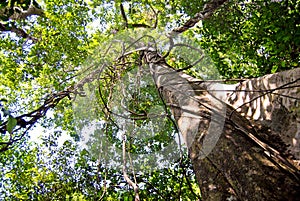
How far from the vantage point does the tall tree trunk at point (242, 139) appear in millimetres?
1370

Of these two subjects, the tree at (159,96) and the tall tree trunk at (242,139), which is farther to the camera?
the tree at (159,96)

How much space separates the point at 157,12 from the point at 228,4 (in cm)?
203

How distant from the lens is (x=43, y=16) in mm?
7438

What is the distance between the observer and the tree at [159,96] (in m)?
1.77

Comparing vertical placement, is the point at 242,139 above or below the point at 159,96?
below

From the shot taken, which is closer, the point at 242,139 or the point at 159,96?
the point at 242,139

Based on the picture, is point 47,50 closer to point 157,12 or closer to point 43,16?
point 43,16

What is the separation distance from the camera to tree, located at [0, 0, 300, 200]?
1.77 metres

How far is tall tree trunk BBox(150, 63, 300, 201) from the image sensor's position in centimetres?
137

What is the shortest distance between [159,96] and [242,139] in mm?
1637

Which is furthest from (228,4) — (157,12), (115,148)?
(115,148)

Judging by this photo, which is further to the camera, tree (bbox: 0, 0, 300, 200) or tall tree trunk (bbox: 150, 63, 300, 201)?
tree (bbox: 0, 0, 300, 200)

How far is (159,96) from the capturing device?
3.31m

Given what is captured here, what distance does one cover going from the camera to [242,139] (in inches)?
69.1
